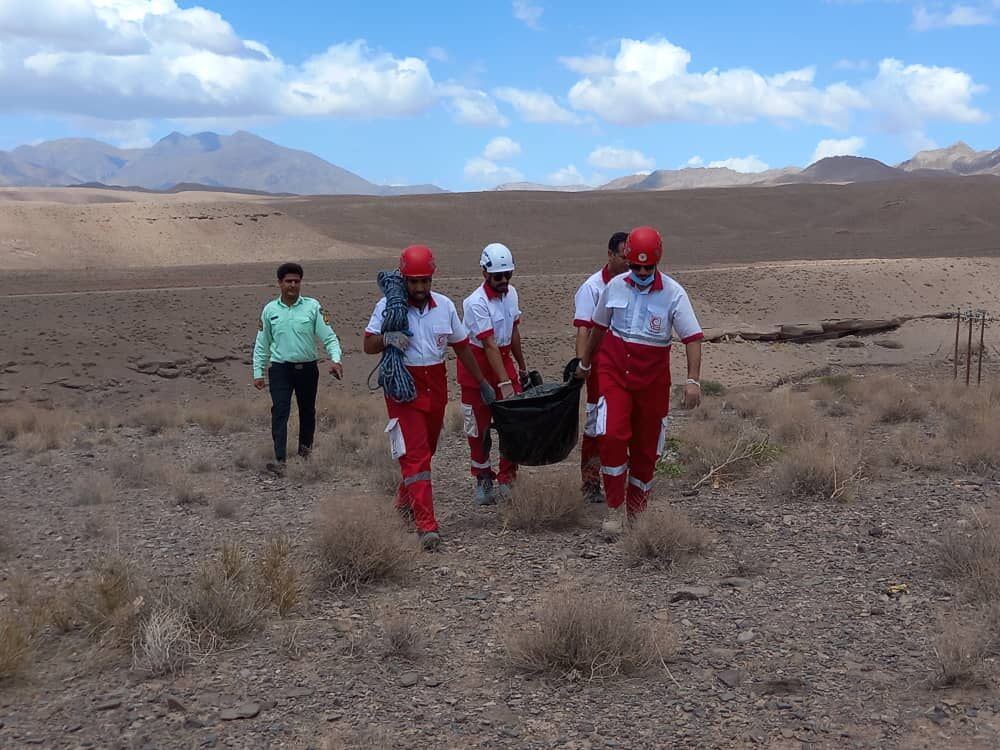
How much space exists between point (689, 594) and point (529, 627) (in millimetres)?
969

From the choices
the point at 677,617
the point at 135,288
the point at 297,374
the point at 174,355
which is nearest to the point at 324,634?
the point at 677,617

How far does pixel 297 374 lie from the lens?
9.05 metres

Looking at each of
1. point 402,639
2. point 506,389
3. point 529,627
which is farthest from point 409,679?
point 506,389

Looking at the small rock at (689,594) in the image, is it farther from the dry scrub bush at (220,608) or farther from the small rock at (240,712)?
the small rock at (240,712)

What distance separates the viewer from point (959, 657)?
4.35 metres

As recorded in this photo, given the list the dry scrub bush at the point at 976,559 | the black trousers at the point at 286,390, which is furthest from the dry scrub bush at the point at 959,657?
the black trousers at the point at 286,390

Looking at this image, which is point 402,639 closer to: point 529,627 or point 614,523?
point 529,627

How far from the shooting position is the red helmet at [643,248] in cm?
635

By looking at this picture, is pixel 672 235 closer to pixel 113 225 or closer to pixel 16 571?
pixel 113 225

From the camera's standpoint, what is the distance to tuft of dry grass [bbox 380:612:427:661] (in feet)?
15.7

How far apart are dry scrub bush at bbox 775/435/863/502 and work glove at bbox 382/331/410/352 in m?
3.08

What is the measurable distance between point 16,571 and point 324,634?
2.43 meters

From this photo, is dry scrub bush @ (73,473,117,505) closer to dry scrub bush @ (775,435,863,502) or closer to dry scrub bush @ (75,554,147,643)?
dry scrub bush @ (75,554,147,643)

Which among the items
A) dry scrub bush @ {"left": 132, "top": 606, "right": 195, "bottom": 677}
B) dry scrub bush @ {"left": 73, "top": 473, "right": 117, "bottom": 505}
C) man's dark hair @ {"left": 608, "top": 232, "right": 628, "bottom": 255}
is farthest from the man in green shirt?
dry scrub bush @ {"left": 132, "top": 606, "right": 195, "bottom": 677}
